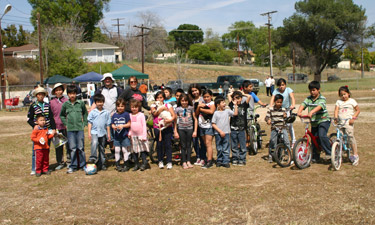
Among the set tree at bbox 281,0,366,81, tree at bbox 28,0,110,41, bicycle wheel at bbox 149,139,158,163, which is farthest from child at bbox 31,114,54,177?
tree at bbox 28,0,110,41

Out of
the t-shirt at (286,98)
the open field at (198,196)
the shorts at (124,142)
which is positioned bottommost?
the open field at (198,196)

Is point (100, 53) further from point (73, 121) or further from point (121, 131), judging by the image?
point (121, 131)

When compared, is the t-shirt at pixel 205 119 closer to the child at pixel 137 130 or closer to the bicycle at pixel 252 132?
the child at pixel 137 130

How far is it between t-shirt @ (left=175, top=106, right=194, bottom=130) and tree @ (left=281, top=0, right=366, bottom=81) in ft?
175

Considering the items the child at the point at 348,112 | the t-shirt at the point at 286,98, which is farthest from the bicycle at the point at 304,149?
the t-shirt at the point at 286,98

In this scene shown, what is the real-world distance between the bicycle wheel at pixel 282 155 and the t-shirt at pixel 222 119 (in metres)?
1.07

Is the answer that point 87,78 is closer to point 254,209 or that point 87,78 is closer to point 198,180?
A: point 198,180

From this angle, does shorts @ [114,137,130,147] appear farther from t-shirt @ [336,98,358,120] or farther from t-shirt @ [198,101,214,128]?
t-shirt @ [336,98,358,120]

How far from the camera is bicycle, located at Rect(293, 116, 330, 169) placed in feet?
21.8

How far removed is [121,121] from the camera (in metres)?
7.14

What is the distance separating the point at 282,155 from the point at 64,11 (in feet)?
219

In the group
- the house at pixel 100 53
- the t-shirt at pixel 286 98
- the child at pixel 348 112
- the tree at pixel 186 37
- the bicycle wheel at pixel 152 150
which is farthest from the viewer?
the tree at pixel 186 37

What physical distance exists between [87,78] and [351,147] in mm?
22639

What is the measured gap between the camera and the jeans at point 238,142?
292 inches
